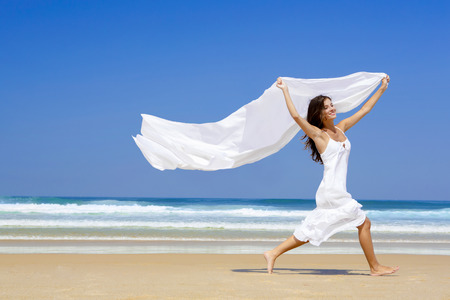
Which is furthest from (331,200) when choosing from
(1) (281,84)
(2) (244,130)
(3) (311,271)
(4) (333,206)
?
(2) (244,130)

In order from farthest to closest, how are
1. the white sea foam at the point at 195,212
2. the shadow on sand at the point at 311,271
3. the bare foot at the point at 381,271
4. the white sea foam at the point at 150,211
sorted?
the white sea foam at the point at 150,211 → the white sea foam at the point at 195,212 → the shadow on sand at the point at 311,271 → the bare foot at the point at 381,271

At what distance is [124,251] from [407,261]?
15.8ft

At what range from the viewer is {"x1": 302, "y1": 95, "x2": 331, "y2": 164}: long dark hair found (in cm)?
588

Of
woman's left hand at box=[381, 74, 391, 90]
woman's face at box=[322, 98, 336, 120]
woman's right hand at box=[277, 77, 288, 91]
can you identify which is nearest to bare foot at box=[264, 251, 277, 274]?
woman's face at box=[322, 98, 336, 120]

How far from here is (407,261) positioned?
314 inches

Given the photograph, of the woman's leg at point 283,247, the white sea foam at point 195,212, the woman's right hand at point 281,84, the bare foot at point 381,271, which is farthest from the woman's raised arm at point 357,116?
the white sea foam at point 195,212

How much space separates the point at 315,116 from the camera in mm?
5898

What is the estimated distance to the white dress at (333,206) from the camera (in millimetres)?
5625

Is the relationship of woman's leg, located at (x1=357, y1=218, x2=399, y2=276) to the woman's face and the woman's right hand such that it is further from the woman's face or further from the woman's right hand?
the woman's right hand

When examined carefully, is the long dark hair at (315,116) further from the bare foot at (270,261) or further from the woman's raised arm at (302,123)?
the bare foot at (270,261)

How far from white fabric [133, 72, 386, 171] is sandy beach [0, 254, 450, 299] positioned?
4.53 feet

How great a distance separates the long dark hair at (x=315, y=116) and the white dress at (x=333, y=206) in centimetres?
24

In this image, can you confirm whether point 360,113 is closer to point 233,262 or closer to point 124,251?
point 233,262

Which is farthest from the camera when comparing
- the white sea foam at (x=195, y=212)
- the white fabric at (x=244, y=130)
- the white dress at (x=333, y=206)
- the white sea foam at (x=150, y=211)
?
the white sea foam at (x=150, y=211)
